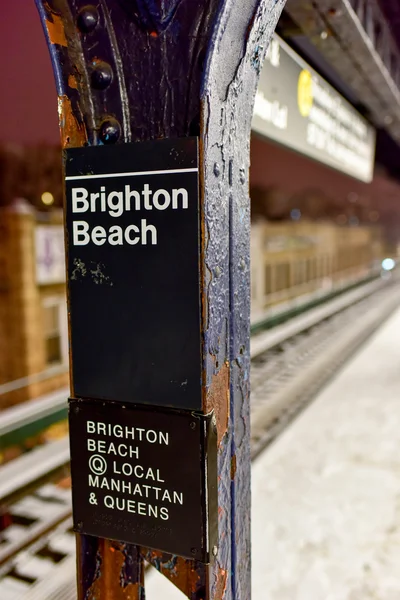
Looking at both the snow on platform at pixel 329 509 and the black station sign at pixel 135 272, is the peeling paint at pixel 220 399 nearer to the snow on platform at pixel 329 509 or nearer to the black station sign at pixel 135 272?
the black station sign at pixel 135 272

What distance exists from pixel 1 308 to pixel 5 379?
11.6ft

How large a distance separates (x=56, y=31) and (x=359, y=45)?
2726 millimetres

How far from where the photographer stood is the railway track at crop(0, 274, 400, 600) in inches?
172

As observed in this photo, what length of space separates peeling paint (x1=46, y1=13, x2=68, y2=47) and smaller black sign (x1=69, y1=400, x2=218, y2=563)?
0.92 m

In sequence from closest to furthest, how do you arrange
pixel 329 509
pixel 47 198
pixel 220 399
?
pixel 220 399 < pixel 329 509 < pixel 47 198

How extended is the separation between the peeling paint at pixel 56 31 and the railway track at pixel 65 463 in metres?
3.53

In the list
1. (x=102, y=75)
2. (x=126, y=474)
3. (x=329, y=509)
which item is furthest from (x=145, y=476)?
(x=329, y=509)

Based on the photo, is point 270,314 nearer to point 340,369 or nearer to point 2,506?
point 340,369

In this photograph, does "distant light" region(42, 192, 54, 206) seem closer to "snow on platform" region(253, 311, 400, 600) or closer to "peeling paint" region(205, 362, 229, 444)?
"snow on platform" region(253, 311, 400, 600)

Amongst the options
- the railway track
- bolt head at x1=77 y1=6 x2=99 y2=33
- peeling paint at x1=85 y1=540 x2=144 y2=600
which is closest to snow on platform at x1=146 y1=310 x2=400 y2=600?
the railway track

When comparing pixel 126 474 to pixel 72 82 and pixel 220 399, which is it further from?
pixel 72 82

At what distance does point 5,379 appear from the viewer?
20906 millimetres

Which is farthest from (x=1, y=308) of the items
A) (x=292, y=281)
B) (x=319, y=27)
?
(x=292, y=281)

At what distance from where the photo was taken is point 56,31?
1362 millimetres
